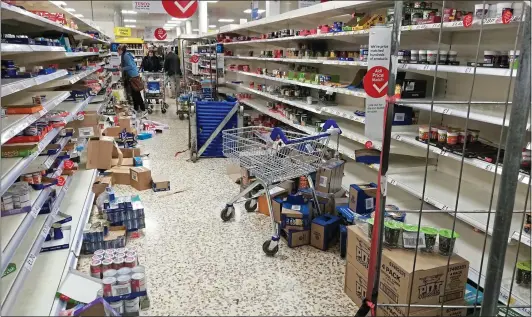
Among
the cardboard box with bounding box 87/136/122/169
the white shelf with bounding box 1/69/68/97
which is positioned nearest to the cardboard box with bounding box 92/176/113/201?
the cardboard box with bounding box 87/136/122/169

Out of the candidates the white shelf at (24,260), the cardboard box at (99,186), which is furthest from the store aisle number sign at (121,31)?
the white shelf at (24,260)

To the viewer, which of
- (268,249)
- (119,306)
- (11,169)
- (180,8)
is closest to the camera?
(11,169)

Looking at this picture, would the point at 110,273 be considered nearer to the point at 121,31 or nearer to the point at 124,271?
the point at 124,271

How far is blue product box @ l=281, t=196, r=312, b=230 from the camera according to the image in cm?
330

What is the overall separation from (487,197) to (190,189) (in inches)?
122

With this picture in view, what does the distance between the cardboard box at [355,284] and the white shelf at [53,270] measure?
1.76 metres

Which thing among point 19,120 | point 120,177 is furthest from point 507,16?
point 120,177

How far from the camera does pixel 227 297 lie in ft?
8.59

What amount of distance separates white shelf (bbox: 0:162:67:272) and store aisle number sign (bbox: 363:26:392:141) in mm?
2316

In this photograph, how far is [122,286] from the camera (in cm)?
239

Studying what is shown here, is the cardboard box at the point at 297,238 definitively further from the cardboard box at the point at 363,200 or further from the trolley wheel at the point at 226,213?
the trolley wheel at the point at 226,213

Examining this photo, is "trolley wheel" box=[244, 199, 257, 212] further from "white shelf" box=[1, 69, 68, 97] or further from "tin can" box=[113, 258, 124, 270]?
"white shelf" box=[1, 69, 68, 97]

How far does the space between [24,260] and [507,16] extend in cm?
306

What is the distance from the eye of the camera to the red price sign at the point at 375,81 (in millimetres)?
2824
